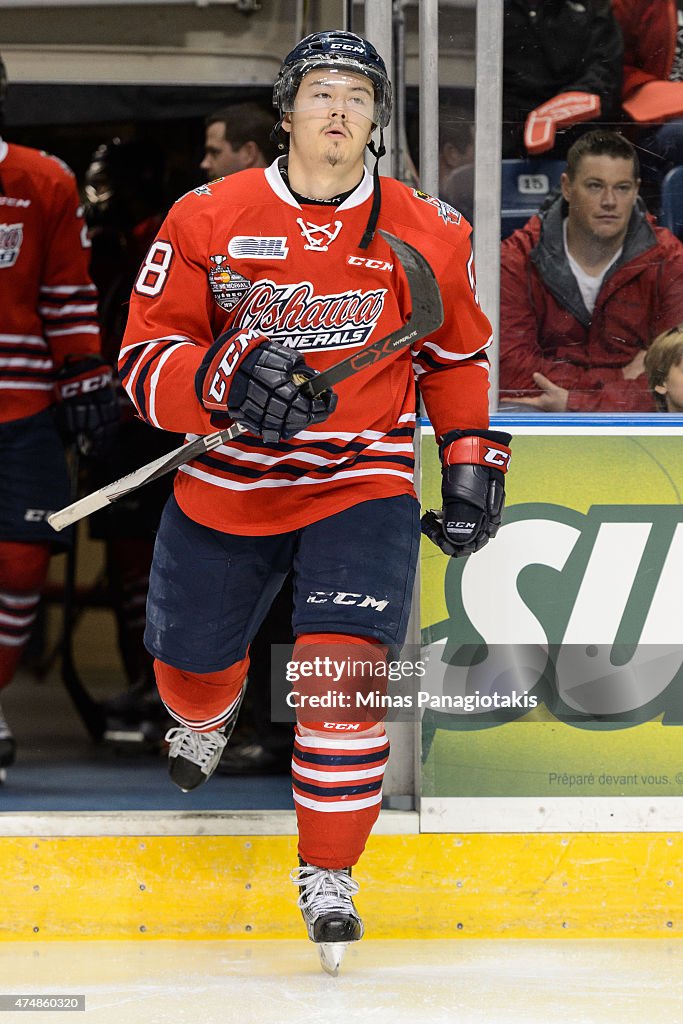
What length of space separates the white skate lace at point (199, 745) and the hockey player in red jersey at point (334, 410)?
12.5 inches

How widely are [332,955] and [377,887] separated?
310mm

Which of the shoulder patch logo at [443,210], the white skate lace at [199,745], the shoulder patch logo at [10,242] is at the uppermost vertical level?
the shoulder patch logo at [443,210]

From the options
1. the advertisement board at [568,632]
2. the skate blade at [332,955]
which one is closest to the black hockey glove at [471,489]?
the advertisement board at [568,632]

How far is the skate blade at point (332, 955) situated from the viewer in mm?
2414

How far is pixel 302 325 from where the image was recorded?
7.86 ft

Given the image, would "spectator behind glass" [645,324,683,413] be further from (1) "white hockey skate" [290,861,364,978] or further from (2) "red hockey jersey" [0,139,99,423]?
(2) "red hockey jersey" [0,139,99,423]

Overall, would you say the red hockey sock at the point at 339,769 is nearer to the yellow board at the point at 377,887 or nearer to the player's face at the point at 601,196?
the yellow board at the point at 377,887

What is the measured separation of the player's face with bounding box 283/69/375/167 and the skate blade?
4.20ft

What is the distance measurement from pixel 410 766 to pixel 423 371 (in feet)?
2.55

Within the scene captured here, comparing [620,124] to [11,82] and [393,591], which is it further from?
[11,82]

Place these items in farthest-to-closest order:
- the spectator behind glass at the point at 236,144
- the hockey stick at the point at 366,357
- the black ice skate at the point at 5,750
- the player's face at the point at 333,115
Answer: the spectator behind glass at the point at 236,144
the black ice skate at the point at 5,750
the player's face at the point at 333,115
the hockey stick at the point at 366,357

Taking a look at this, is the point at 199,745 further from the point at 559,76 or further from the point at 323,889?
the point at 559,76

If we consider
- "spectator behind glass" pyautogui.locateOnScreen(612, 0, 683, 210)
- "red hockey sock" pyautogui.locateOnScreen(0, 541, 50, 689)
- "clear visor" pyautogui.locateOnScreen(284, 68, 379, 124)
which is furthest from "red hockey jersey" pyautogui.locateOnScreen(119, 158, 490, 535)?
"red hockey sock" pyautogui.locateOnScreen(0, 541, 50, 689)

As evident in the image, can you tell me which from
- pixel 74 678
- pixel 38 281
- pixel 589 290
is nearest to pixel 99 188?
pixel 38 281
